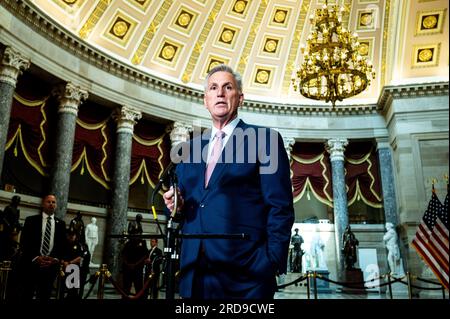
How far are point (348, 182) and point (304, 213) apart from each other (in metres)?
3.14

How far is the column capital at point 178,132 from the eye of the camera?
18.5m

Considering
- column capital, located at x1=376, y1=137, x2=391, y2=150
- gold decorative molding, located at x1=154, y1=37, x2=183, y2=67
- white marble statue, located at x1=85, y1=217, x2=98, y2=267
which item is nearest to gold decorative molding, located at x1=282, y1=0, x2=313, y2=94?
column capital, located at x1=376, y1=137, x2=391, y2=150

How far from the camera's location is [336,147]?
21.0 m

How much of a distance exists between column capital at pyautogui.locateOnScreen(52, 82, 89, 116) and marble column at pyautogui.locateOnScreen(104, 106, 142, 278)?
2358 mm

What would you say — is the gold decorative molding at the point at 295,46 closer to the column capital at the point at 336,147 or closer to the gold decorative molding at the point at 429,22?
the column capital at the point at 336,147

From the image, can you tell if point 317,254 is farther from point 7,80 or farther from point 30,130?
point 7,80

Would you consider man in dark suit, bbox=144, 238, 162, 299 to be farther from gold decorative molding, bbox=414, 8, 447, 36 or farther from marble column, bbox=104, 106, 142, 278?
gold decorative molding, bbox=414, 8, 447, 36

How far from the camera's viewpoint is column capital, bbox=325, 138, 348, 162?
20906 mm

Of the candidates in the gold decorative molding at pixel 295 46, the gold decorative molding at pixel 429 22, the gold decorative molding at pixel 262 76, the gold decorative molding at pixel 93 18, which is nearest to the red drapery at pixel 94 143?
the gold decorative molding at pixel 93 18

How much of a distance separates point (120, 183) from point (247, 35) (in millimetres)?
10097

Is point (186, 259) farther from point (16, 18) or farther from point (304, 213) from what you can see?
point (304, 213)

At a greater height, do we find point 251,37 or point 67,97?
point 251,37

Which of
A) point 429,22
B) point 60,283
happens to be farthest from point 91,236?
point 429,22

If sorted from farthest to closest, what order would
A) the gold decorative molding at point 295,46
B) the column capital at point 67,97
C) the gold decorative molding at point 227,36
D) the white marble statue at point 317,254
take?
the gold decorative molding at point 295,46 < the gold decorative molding at point 227,36 < the white marble statue at point 317,254 < the column capital at point 67,97
